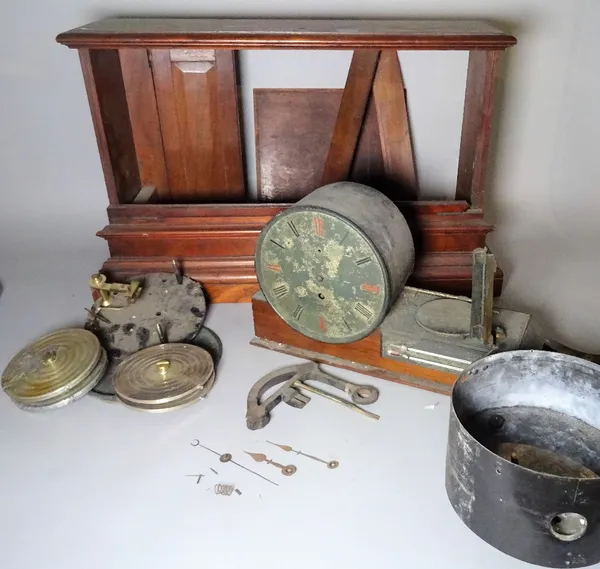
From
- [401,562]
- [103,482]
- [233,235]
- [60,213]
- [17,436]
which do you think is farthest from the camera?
[60,213]

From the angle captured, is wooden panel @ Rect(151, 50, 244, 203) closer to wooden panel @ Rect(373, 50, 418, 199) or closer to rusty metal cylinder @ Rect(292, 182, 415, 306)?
wooden panel @ Rect(373, 50, 418, 199)

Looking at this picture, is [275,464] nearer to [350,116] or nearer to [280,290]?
[280,290]

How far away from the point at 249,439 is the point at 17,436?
0.57 meters

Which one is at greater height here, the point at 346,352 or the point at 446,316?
the point at 446,316

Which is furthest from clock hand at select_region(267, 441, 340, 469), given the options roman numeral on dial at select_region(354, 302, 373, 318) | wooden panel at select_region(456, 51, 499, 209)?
wooden panel at select_region(456, 51, 499, 209)

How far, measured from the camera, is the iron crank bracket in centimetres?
162

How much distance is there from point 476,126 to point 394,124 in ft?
1.13

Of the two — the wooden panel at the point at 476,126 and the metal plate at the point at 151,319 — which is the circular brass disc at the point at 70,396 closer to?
the metal plate at the point at 151,319

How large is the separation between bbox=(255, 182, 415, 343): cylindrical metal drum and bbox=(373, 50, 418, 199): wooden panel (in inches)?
23.6

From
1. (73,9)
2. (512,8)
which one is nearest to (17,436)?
(73,9)

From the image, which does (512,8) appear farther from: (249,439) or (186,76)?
(249,439)

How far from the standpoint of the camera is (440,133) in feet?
7.68

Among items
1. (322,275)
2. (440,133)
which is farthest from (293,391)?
(440,133)

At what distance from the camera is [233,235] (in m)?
2.04
